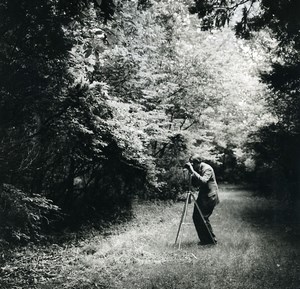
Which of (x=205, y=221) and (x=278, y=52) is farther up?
(x=278, y=52)

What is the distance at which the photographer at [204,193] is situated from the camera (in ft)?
27.9

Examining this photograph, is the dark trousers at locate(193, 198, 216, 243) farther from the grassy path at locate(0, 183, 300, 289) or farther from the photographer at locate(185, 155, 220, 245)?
the grassy path at locate(0, 183, 300, 289)

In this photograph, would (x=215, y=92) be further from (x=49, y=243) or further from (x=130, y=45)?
(x=49, y=243)

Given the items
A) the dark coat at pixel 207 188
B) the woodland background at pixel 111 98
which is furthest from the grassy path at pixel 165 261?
the dark coat at pixel 207 188

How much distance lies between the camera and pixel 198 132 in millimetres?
19812

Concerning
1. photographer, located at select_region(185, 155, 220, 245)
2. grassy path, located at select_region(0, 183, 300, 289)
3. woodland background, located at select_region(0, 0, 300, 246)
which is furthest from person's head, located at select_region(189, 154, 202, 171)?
grassy path, located at select_region(0, 183, 300, 289)

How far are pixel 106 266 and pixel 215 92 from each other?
13831 millimetres

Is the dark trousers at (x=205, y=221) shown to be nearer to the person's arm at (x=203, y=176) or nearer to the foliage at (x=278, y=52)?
the person's arm at (x=203, y=176)

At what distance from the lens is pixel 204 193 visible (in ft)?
29.1

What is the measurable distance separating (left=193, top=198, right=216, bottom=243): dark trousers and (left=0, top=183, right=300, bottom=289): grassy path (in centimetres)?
35

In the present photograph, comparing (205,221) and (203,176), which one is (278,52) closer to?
(203,176)

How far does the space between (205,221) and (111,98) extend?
3882 mm

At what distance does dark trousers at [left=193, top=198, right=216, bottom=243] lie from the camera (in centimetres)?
847

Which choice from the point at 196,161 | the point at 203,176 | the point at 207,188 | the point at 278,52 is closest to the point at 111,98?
the point at 196,161
